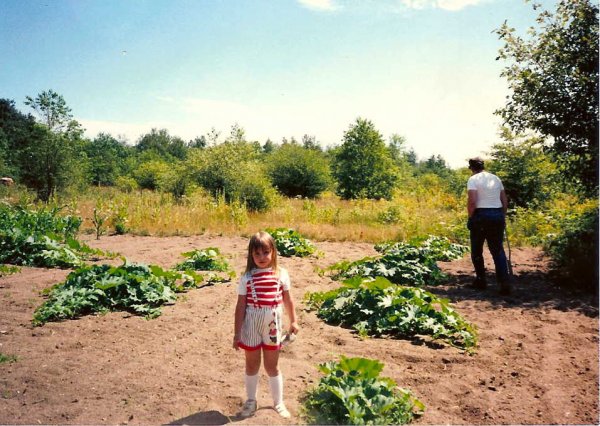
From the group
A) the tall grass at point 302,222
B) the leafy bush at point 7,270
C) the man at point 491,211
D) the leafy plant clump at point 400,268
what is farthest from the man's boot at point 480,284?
the leafy bush at point 7,270

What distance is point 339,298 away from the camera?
519cm

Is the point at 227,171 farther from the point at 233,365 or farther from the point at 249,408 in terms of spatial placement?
the point at 249,408

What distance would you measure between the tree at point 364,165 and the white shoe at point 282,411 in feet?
86.2

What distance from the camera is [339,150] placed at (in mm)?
30625

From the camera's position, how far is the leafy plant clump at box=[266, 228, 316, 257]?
9.27m

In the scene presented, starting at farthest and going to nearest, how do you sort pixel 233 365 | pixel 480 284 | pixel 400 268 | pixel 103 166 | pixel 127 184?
pixel 103 166, pixel 127 184, pixel 400 268, pixel 480 284, pixel 233 365

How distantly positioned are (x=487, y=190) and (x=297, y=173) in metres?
26.1

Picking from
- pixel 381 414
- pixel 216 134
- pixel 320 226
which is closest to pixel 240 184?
pixel 216 134

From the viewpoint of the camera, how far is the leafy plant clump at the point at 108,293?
5070 mm

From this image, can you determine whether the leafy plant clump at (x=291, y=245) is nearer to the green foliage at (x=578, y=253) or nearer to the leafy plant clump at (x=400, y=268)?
the leafy plant clump at (x=400, y=268)

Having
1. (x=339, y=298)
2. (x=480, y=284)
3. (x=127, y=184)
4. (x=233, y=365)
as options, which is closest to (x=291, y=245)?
(x=480, y=284)

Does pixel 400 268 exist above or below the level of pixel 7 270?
below

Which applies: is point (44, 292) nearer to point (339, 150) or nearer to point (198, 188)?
point (198, 188)

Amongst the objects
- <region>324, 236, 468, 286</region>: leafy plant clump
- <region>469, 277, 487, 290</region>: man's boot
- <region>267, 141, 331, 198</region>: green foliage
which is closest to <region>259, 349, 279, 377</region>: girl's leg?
<region>324, 236, 468, 286</region>: leafy plant clump
